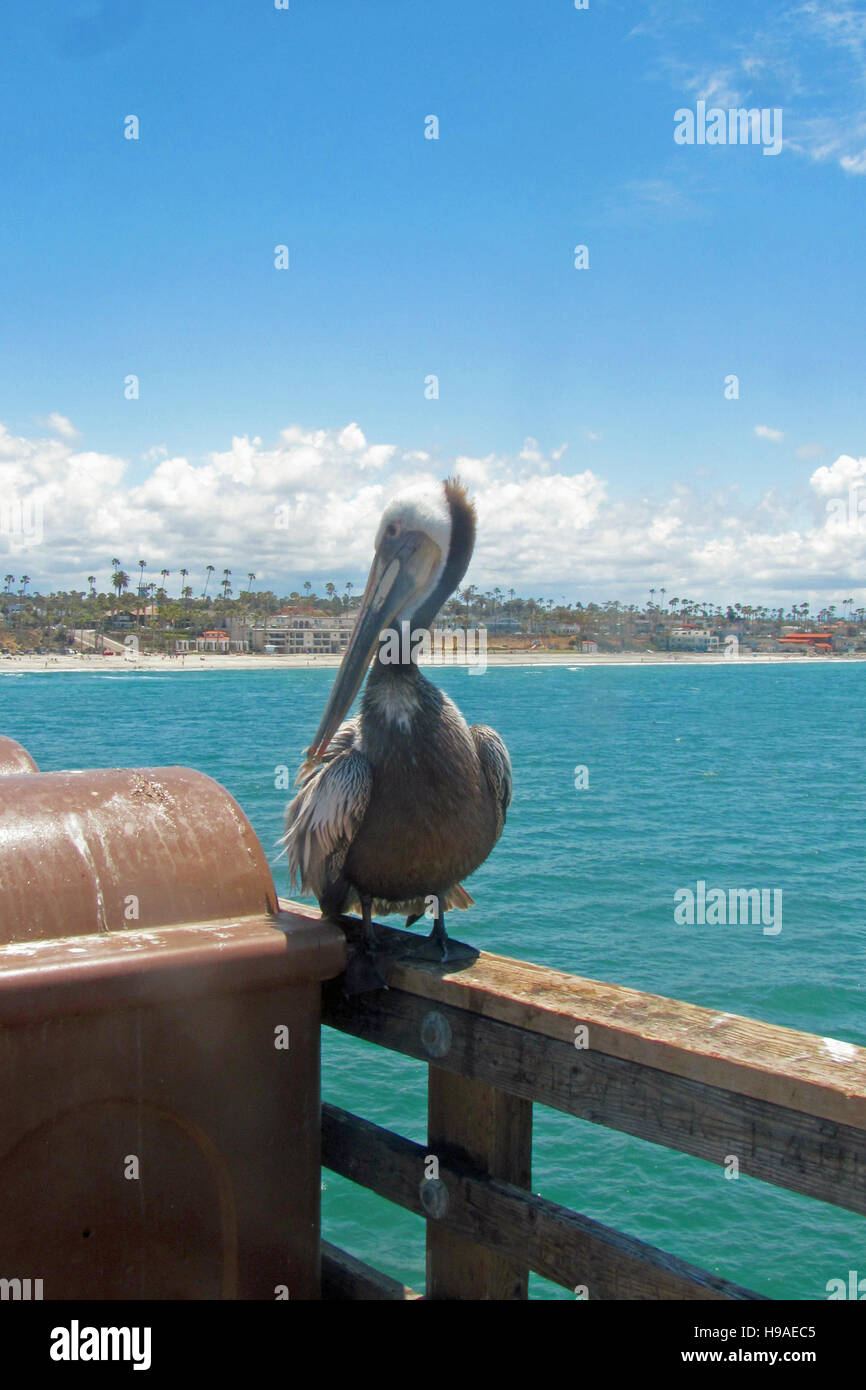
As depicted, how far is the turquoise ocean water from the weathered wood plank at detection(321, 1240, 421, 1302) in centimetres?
696

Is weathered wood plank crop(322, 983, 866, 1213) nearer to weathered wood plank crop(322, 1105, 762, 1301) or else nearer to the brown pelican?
weathered wood plank crop(322, 1105, 762, 1301)

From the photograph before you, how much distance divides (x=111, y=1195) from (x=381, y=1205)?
916cm

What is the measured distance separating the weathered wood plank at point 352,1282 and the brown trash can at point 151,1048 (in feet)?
1.00

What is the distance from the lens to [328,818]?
135 inches

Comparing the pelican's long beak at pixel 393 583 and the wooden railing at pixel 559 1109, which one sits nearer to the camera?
the wooden railing at pixel 559 1109

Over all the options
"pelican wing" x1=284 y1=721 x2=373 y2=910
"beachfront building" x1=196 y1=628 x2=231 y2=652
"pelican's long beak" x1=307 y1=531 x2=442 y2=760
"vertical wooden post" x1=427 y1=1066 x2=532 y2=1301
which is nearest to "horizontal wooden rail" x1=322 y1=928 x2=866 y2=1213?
"vertical wooden post" x1=427 y1=1066 x2=532 y2=1301

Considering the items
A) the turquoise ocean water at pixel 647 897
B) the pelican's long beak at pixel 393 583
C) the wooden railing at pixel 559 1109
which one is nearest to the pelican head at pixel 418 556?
the pelican's long beak at pixel 393 583

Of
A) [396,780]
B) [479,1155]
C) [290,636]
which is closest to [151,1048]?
[479,1155]

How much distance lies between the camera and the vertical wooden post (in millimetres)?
2742

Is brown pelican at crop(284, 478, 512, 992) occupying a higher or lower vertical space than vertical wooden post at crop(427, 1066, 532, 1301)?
higher

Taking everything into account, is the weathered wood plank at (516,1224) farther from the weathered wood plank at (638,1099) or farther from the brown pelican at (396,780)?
the brown pelican at (396,780)

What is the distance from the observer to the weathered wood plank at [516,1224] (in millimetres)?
2297

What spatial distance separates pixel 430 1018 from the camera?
281 cm

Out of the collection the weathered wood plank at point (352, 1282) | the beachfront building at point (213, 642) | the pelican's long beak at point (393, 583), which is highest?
the beachfront building at point (213, 642)
